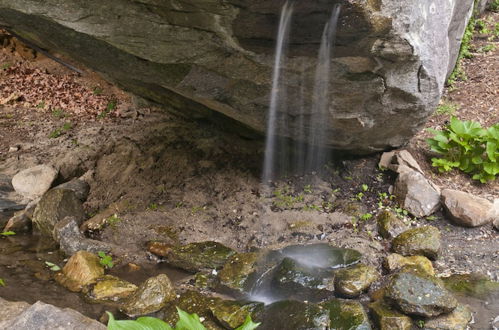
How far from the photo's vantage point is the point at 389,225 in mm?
4750

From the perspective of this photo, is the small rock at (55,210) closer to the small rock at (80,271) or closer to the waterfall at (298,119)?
the small rock at (80,271)

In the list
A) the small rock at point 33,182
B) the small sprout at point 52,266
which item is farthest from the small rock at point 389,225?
Result: the small rock at point 33,182

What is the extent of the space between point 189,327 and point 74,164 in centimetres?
519

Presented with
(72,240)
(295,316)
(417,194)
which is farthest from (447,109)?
(72,240)

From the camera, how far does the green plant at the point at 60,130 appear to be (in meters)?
7.20

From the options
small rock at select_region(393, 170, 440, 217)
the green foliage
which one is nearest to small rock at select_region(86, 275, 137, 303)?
small rock at select_region(393, 170, 440, 217)

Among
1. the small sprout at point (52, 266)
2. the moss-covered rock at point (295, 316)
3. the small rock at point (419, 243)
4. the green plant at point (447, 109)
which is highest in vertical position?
the green plant at point (447, 109)

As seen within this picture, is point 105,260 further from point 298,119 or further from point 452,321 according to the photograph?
point 452,321

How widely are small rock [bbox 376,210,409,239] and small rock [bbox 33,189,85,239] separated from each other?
3397mm

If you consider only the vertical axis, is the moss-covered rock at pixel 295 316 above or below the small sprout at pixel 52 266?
above

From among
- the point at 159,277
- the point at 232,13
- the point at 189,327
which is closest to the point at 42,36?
the point at 232,13

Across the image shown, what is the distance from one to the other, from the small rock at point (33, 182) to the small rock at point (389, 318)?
4414 millimetres

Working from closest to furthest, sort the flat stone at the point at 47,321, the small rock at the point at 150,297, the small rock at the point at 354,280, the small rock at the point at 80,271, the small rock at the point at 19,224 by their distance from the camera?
the flat stone at the point at 47,321, the small rock at the point at 150,297, the small rock at the point at 354,280, the small rock at the point at 80,271, the small rock at the point at 19,224

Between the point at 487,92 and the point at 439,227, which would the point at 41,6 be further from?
the point at 487,92
